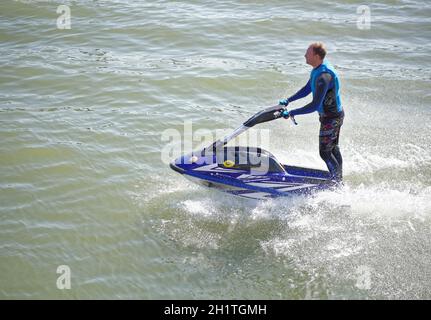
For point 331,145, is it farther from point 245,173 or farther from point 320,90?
point 245,173

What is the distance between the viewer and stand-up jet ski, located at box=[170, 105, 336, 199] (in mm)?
7492

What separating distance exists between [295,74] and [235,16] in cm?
396

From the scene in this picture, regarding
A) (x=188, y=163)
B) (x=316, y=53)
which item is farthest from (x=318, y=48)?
(x=188, y=163)

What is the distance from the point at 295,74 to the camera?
12570mm

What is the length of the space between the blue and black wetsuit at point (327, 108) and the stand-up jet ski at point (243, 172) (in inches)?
13.2

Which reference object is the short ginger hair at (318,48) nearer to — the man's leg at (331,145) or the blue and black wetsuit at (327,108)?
the blue and black wetsuit at (327,108)

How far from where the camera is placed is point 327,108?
7.47 meters

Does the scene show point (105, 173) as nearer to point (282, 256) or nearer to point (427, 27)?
point (282, 256)

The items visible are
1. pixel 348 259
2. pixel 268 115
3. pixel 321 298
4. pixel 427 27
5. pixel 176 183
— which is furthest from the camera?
pixel 427 27

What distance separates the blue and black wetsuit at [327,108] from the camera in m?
7.25

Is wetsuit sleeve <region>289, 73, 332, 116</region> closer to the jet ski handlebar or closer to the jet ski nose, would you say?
the jet ski handlebar

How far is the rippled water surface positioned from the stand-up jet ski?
31 cm

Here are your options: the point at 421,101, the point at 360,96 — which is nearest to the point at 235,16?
the point at 360,96

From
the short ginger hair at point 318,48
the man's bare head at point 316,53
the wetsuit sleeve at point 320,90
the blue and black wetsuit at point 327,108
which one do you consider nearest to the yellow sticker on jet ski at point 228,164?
the blue and black wetsuit at point 327,108
